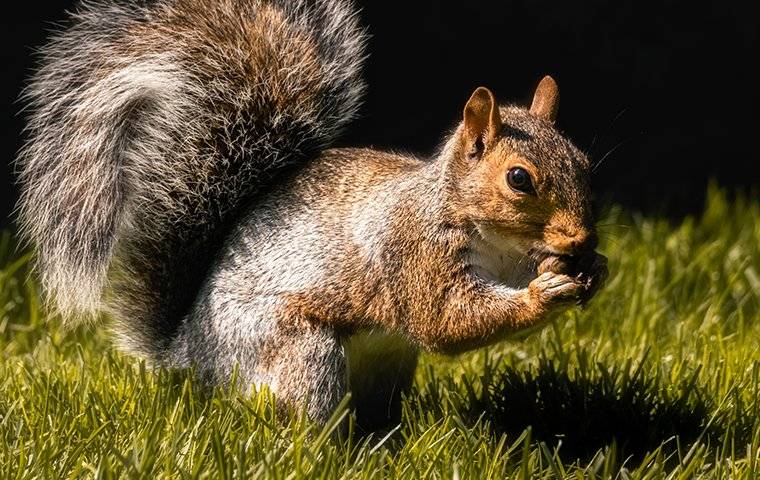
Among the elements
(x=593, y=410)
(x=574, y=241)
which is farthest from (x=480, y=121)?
(x=593, y=410)

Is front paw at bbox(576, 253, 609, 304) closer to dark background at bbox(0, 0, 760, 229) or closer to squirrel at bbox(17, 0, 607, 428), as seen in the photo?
squirrel at bbox(17, 0, 607, 428)

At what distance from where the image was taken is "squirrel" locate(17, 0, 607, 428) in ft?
7.64

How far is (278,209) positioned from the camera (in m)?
2.61

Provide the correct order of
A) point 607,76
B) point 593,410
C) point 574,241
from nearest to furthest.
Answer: point 574,241
point 593,410
point 607,76

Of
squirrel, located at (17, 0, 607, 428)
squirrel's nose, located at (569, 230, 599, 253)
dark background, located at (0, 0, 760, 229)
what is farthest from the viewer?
dark background, located at (0, 0, 760, 229)

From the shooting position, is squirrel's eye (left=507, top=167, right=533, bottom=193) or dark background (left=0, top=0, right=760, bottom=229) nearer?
squirrel's eye (left=507, top=167, right=533, bottom=193)

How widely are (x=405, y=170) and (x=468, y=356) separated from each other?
1.68 feet

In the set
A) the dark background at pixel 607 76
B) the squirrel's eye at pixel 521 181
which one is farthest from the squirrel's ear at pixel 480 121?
the dark background at pixel 607 76

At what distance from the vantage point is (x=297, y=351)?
2414 millimetres

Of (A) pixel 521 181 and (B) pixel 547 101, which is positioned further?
(B) pixel 547 101

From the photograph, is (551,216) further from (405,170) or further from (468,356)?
(468,356)

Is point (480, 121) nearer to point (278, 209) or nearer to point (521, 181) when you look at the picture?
point (521, 181)

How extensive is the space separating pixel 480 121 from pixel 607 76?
7.15 ft

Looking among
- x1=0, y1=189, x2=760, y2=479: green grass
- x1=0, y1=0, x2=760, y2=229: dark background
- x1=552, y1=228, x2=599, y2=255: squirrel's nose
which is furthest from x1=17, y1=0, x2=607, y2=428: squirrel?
x1=0, y1=0, x2=760, y2=229: dark background
